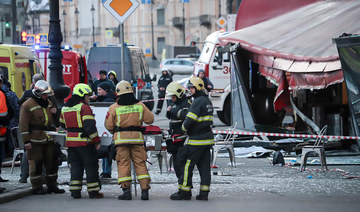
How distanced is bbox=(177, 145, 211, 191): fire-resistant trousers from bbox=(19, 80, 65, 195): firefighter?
1.87 meters

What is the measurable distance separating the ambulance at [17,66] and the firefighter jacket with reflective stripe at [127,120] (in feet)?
20.3

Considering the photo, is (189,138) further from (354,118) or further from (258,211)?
(354,118)

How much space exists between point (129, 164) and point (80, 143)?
72cm

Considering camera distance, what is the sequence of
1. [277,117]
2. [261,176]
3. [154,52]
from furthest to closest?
[154,52] < [277,117] < [261,176]

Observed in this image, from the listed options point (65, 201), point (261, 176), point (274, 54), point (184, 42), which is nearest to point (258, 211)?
point (65, 201)

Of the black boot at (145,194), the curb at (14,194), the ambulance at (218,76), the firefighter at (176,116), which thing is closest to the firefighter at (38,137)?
the curb at (14,194)

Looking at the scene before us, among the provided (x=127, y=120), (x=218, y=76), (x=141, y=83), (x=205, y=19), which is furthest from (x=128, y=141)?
(x=205, y=19)

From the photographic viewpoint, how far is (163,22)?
93750 mm

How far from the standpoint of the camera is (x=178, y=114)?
11789 millimetres

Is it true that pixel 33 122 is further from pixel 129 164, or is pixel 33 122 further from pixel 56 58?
pixel 56 58

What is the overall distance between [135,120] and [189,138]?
758mm

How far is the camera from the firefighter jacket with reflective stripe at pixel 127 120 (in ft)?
36.3

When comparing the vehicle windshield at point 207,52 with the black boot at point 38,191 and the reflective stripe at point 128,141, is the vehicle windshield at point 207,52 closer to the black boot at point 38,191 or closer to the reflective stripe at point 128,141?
the black boot at point 38,191

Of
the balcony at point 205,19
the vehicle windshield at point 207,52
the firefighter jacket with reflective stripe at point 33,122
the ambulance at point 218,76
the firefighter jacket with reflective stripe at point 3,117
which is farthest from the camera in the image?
the balcony at point 205,19
